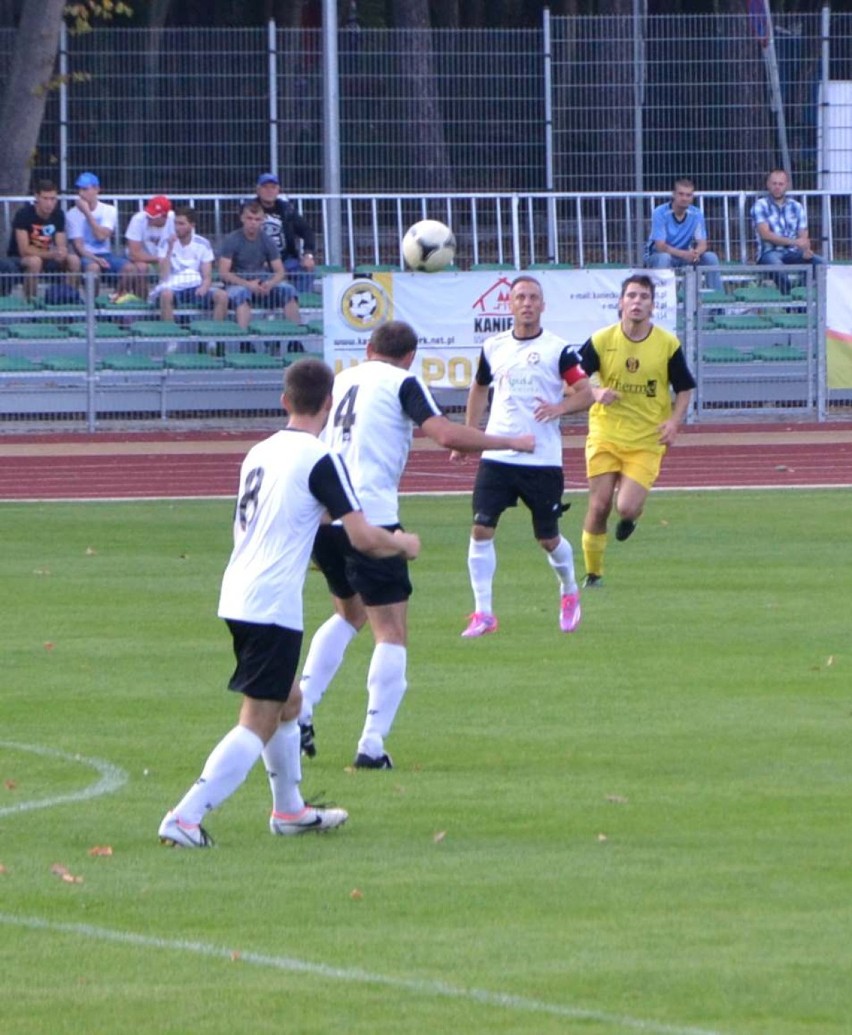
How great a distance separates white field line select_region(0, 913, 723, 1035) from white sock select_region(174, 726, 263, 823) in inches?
35.5

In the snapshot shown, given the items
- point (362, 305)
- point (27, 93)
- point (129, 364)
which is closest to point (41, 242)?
point (129, 364)

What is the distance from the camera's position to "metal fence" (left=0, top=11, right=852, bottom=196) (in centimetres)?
2848

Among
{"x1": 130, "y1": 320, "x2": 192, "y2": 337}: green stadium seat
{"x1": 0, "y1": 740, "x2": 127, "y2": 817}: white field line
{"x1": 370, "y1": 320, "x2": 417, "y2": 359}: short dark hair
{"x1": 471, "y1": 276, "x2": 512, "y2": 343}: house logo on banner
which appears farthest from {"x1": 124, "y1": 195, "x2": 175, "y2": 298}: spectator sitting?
{"x1": 0, "y1": 740, "x2": 127, "y2": 817}: white field line

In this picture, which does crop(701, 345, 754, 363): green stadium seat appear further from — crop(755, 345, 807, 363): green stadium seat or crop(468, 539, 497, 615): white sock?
crop(468, 539, 497, 615): white sock

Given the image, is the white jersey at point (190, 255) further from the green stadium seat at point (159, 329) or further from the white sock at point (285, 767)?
the white sock at point (285, 767)

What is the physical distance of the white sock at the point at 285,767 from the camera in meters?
7.52

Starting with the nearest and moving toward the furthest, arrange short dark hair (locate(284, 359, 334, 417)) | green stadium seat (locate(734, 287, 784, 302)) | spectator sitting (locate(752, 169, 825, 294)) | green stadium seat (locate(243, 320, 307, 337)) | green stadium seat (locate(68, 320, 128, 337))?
short dark hair (locate(284, 359, 334, 417)), green stadium seat (locate(68, 320, 128, 337)), green stadium seat (locate(243, 320, 307, 337)), green stadium seat (locate(734, 287, 784, 302)), spectator sitting (locate(752, 169, 825, 294))

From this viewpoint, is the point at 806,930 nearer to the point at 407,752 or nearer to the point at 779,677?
the point at 407,752

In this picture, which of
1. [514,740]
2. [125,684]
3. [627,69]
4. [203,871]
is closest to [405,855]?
[203,871]

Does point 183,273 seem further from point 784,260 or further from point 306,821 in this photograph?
point 306,821

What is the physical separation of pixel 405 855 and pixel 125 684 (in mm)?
3794

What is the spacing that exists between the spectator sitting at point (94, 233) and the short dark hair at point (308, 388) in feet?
61.5

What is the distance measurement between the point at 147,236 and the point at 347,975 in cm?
2099

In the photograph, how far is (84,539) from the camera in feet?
56.6
